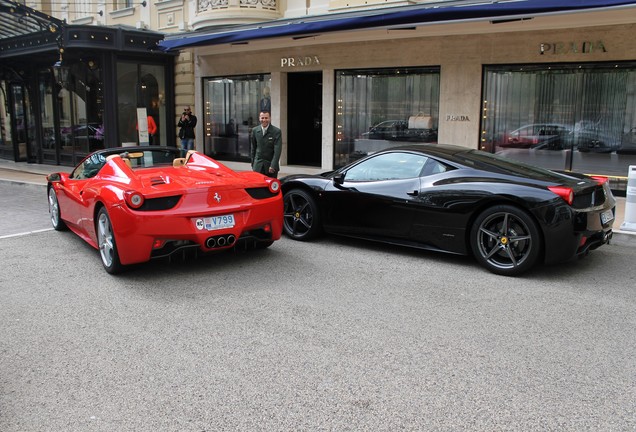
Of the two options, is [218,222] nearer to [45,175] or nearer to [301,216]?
[301,216]

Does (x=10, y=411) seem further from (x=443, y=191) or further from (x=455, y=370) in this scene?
(x=443, y=191)

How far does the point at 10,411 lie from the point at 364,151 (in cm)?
1215

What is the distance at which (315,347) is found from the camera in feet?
13.2

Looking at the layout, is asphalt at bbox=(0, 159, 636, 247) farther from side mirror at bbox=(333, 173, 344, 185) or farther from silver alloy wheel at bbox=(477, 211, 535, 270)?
side mirror at bbox=(333, 173, 344, 185)

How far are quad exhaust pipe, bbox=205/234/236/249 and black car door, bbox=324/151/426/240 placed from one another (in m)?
1.80

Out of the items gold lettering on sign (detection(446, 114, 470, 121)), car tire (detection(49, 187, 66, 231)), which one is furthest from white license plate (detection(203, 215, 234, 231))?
gold lettering on sign (detection(446, 114, 470, 121))

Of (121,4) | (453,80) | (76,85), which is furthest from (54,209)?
(121,4)

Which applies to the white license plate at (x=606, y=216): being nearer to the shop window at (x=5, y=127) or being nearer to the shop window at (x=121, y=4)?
the shop window at (x=121, y=4)

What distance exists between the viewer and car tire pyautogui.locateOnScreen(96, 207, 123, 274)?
18.7 feet

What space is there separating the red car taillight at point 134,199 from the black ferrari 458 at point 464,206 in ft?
8.52

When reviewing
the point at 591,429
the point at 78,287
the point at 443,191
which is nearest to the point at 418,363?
the point at 591,429

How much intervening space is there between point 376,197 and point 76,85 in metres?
14.5

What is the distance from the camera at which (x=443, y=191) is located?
20.7 feet

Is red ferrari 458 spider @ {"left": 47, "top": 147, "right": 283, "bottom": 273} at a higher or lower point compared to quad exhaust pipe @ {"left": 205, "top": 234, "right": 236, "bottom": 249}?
higher
